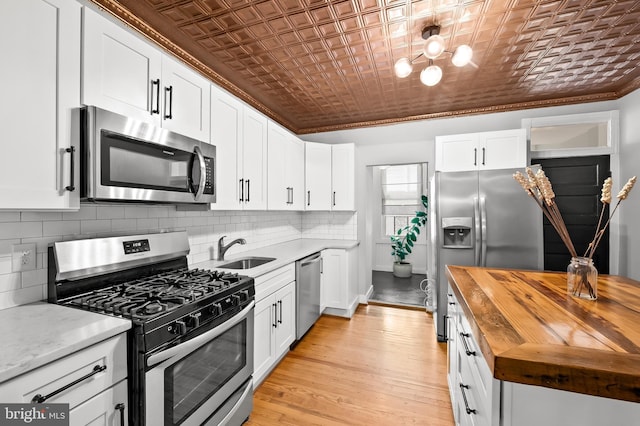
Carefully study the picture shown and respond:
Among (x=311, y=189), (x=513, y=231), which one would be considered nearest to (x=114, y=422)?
(x=311, y=189)

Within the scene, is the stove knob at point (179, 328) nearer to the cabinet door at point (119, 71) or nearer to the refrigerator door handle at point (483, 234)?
the cabinet door at point (119, 71)

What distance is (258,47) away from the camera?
226 centimetres

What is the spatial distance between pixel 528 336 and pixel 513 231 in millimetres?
2326

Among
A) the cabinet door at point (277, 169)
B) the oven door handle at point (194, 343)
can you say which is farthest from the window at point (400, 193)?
the oven door handle at point (194, 343)

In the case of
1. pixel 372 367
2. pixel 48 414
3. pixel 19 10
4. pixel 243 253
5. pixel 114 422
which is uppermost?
pixel 19 10

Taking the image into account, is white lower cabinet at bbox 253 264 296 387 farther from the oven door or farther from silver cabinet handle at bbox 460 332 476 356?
silver cabinet handle at bbox 460 332 476 356

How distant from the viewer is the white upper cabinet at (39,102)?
3.59 ft

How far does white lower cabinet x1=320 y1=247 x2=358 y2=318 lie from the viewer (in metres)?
3.60

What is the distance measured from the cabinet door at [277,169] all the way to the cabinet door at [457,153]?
6.07 ft

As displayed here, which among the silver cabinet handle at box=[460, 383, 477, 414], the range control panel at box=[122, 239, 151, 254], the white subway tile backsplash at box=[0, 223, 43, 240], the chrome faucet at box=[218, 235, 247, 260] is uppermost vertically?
the white subway tile backsplash at box=[0, 223, 43, 240]

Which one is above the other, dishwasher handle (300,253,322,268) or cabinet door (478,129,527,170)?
cabinet door (478,129,527,170)

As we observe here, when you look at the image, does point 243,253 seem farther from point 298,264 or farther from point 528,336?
point 528,336

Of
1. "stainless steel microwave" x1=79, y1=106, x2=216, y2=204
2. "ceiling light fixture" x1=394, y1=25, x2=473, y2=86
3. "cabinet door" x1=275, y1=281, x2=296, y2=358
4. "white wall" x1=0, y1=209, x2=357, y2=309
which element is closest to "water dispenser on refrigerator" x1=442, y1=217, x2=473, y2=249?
"ceiling light fixture" x1=394, y1=25, x2=473, y2=86

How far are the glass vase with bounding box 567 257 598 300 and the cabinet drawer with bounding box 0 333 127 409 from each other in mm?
2011
